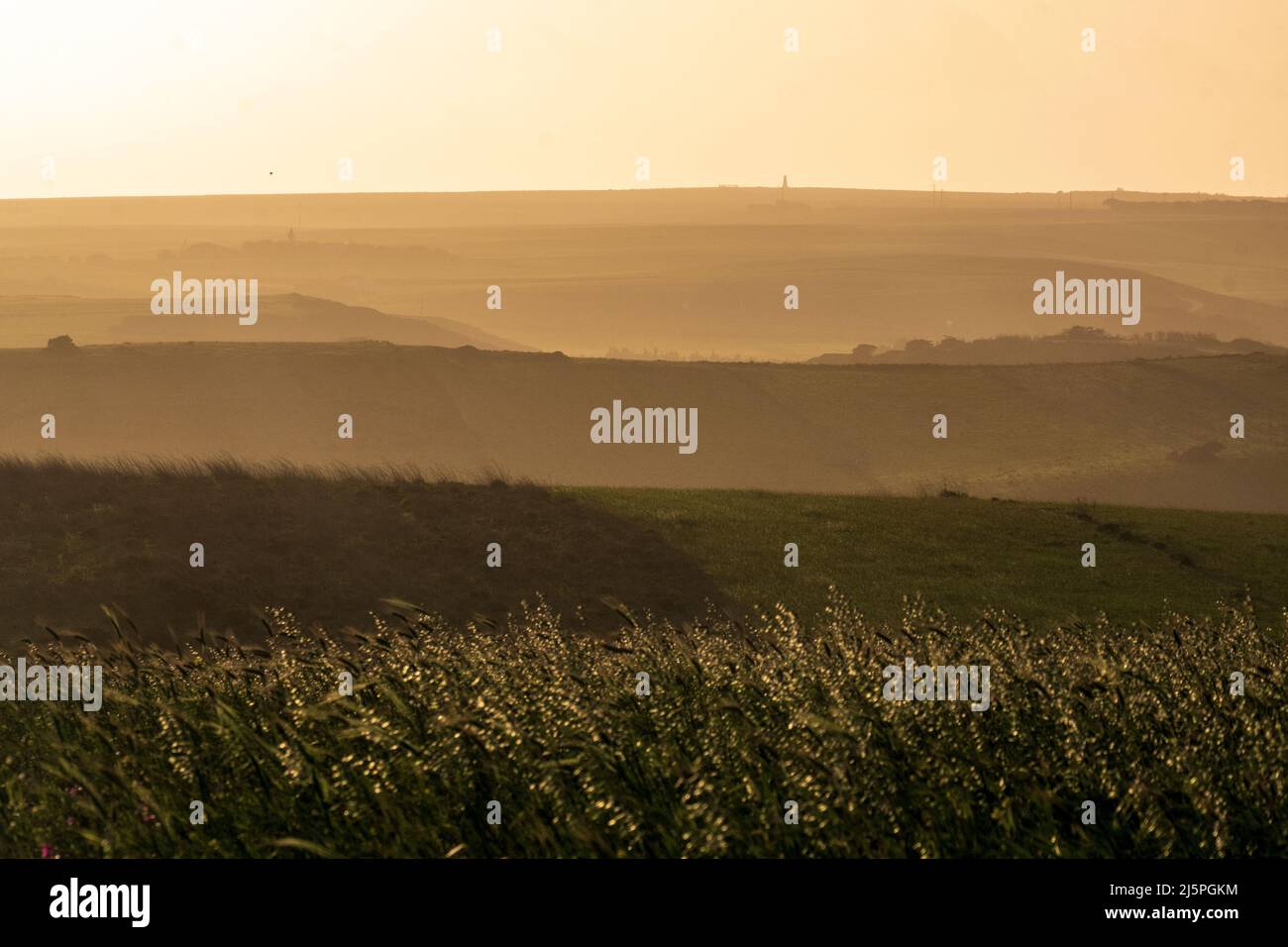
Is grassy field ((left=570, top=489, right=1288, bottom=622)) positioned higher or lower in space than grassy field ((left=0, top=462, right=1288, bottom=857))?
higher

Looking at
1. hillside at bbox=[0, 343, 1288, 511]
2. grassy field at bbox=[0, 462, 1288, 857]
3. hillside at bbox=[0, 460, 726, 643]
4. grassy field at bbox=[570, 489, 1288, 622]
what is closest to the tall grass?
grassy field at bbox=[0, 462, 1288, 857]

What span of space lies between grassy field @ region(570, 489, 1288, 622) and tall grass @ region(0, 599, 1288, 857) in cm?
1129

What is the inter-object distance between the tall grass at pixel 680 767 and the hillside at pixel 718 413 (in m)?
28.9

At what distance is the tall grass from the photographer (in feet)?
22.0

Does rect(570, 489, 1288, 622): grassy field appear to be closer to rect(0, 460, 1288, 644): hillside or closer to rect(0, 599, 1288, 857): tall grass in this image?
rect(0, 460, 1288, 644): hillside

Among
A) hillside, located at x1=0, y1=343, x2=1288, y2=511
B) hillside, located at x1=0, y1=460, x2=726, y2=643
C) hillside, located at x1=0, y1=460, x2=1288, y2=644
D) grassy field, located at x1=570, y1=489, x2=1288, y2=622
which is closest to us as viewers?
hillside, located at x1=0, y1=460, x2=726, y2=643

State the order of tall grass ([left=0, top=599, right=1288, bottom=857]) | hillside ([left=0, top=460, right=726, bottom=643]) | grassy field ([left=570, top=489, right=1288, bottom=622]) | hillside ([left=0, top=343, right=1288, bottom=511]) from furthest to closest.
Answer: hillside ([left=0, top=343, right=1288, bottom=511]) → grassy field ([left=570, top=489, right=1288, bottom=622]) → hillside ([left=0, top=460, right=726, bottom=643]) → tall grass ([left=0, top=599, right=1288, bottom=857])

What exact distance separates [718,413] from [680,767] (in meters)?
44.1

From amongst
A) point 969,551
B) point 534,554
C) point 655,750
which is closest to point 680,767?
point 655,750

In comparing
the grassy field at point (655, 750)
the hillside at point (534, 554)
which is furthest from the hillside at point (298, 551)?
the grassy field at point (655, 750)

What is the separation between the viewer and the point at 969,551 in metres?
23.9
